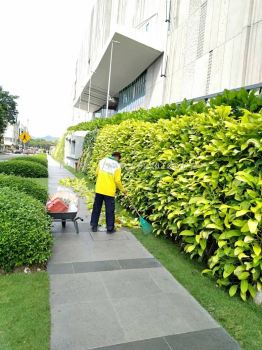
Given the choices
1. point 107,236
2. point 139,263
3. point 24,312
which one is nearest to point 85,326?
point 24,312

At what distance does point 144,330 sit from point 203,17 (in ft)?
44.9

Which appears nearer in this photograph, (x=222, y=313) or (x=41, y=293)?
(x=222, y=313)

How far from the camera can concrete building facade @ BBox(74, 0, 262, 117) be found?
10672 mm

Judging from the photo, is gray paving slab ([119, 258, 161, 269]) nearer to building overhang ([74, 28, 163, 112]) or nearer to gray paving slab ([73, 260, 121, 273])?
gray paving slab ([73, 260, 121, 273])

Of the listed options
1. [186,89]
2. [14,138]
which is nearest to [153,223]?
[186,89]

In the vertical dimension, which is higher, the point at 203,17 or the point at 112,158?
the point at 203,17

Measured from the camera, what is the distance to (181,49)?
1599 cm

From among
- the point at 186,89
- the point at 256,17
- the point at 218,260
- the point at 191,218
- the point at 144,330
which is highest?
the point at 256,17

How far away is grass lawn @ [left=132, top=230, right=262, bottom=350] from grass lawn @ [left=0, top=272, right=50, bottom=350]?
189 centimetres

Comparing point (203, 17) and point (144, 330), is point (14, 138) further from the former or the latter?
point (144, 330)

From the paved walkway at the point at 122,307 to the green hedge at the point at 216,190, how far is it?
709 mm

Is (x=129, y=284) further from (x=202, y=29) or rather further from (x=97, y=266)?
(x=202, y=29)

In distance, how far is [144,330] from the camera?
3.29 metres

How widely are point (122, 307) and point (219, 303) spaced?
1.21m
